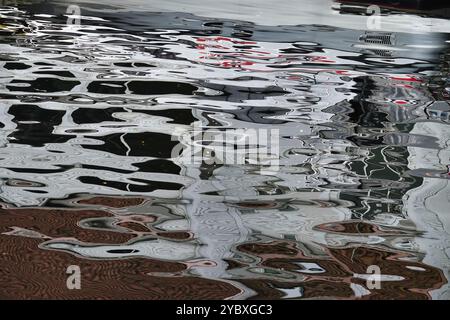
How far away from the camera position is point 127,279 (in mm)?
3213

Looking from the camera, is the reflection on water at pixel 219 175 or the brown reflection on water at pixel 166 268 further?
the reflection on water at pixel 219 175

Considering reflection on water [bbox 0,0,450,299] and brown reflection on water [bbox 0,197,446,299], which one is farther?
reflection on water [bbox 0,0,450,299]

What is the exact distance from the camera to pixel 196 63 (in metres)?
8.31

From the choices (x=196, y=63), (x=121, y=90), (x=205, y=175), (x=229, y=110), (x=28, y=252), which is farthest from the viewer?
(x=196, y=63)

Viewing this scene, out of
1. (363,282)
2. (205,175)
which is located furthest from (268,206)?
(363,282)

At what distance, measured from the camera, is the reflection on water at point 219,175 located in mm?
3369

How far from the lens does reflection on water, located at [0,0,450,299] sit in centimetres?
337

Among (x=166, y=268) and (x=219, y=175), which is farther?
(x=219, y=175)

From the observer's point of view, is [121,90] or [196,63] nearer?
[121,90]

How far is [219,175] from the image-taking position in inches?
186

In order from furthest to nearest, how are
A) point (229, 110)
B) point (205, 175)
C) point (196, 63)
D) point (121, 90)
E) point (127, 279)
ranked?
1. point (196, 63)
2. point (121, 90)
3. point (229, 110)
4. point (205, 175)
5. point (127, 279)
